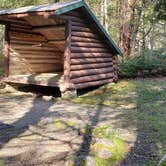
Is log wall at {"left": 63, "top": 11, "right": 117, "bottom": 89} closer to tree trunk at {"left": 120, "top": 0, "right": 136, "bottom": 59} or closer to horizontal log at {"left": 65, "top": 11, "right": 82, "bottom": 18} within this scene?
horizontal log at {"left": 65, "top": 11, "right": 82, "bottom": 18}

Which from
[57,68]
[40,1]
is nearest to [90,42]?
[57,68]

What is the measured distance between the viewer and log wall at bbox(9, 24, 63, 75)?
12.0 m

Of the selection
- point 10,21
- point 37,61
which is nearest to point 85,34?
point 37,61

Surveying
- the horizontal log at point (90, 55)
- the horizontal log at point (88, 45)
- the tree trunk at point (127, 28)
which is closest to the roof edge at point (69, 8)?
the horizontal log at point (88, 45)

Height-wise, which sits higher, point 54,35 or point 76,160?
point 54,35

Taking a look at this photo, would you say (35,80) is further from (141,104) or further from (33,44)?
(141,104)

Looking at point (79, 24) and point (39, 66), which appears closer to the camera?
point (79, 24)

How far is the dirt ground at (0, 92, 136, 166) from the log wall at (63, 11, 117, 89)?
1651mm

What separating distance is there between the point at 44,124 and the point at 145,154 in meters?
2.62

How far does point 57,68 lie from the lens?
48.5 feet

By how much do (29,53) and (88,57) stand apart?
2728 millimetres

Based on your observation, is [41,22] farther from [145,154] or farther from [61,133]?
[145,154]

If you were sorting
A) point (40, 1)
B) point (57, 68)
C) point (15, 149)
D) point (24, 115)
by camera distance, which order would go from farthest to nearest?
point (40, 1) < point (57, 68) < point (24, 115) < point (15, 149)

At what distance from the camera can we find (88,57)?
11.8 m
